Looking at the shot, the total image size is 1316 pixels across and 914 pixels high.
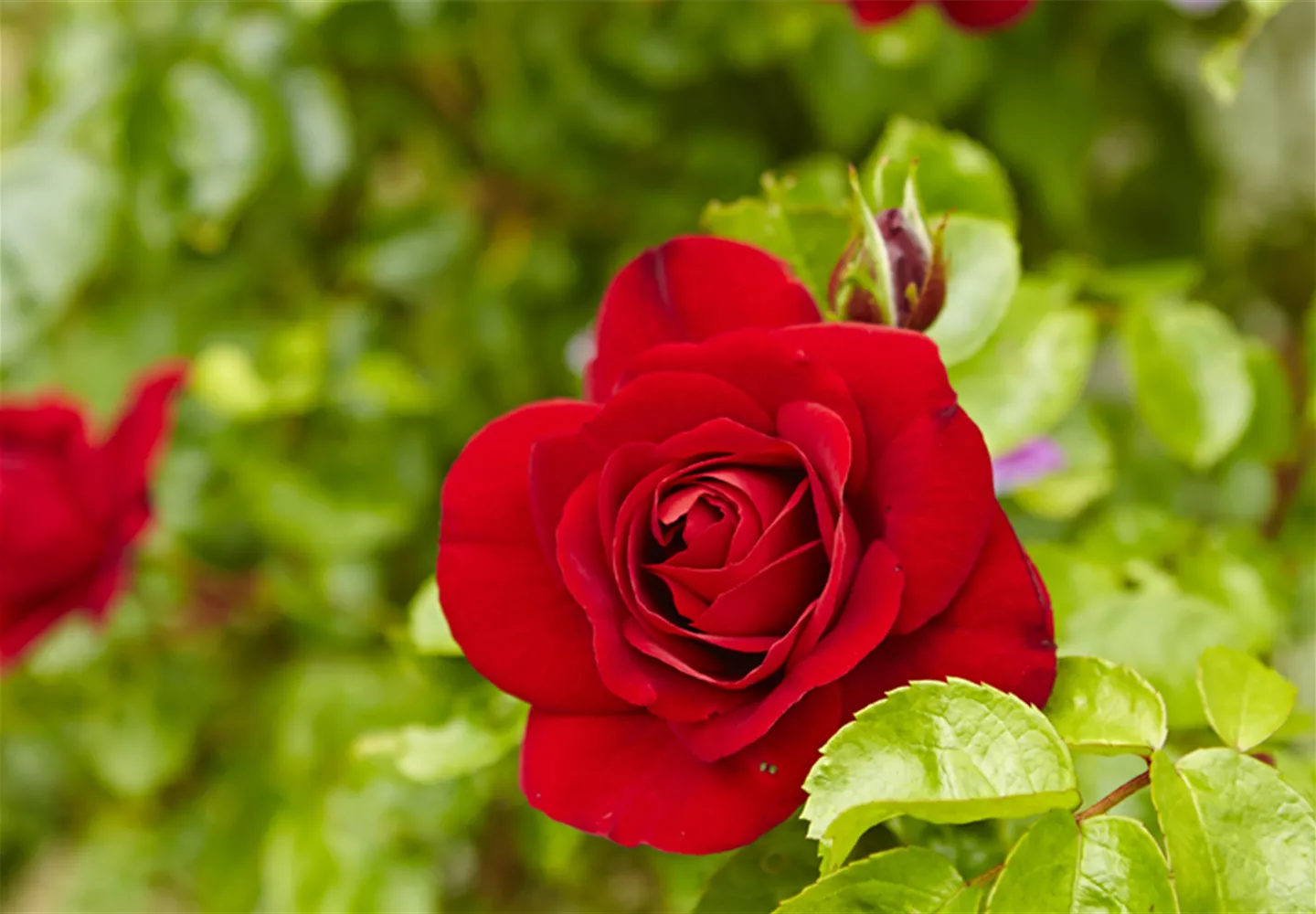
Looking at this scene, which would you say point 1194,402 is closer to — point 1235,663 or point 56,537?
point 1235,663

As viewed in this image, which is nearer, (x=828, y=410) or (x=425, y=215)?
(x=828, y=410)

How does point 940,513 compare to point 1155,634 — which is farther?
point 1155,634

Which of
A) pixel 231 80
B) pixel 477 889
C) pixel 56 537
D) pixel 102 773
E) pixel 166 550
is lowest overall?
pixel 477 889

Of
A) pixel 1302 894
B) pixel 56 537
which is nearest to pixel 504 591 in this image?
pixel 1302 894

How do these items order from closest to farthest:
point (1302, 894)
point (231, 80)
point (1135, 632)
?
point (1302, 894)
point (1135, 632)
point (231, 80)

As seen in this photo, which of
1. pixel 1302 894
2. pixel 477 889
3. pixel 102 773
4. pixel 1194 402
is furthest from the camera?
pixel 477 889

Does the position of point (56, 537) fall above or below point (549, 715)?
below

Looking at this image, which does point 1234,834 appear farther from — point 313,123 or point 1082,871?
point 313,123

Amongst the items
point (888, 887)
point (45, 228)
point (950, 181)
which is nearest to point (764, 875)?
point (888, 887)
